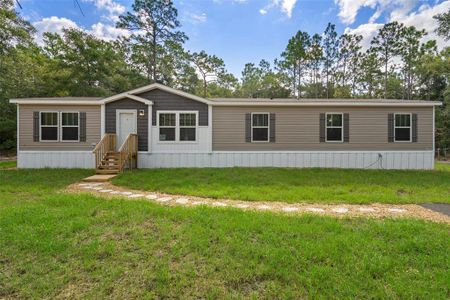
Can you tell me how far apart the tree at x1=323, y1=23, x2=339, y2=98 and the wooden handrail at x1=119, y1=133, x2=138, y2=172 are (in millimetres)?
24069

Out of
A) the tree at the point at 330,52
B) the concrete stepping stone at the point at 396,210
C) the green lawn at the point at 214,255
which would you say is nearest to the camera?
the green lawn at the point at 214,255

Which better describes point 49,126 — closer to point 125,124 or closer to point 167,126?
point 125,124

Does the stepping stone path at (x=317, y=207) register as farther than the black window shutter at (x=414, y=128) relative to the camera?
No

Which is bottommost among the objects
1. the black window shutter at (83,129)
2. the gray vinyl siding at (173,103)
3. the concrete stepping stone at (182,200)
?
the concrete stepping stone at (182,200)

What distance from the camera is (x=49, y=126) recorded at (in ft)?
31.5

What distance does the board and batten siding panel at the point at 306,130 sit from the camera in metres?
9.80

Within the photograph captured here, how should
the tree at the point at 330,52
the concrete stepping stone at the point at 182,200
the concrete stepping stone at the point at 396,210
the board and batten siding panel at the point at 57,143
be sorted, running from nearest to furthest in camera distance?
the concrete stepping stone at the point at 396,210
the concrete stepping stone at the point at 182,200
the board and batten siding panel at the point at 57,143
the tree at the point at 330,52

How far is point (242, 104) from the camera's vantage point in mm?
9711

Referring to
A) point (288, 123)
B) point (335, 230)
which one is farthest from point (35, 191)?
point (288, 123)

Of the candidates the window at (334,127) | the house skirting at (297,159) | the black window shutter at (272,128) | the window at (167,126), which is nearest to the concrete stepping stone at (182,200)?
the house skirting at (297,159)

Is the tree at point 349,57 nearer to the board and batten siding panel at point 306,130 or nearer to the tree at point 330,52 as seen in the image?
the tree at point 330,52

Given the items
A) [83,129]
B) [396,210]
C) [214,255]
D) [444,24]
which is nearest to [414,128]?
[396,210]

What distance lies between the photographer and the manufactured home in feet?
31.5

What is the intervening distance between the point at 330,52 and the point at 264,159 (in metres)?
21.7
